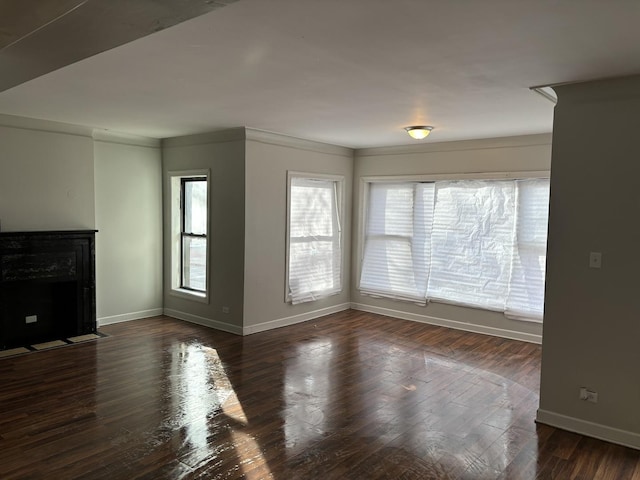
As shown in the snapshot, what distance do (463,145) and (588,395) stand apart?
361 centimetres

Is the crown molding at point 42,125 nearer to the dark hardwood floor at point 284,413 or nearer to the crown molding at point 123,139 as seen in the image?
the crown molding at point 123,139

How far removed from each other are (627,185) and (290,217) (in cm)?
394

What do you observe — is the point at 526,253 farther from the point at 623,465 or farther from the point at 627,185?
the point at 623,465

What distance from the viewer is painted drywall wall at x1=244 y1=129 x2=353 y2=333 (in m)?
5.75

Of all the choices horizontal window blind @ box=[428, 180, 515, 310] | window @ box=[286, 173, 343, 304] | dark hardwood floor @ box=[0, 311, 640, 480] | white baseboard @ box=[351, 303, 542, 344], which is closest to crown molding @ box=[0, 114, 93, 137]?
dark hardwood floor @ box=[0, 311, 640, 480]

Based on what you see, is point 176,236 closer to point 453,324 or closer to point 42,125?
point 42,125

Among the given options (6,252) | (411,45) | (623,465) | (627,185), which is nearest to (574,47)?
(411,45)

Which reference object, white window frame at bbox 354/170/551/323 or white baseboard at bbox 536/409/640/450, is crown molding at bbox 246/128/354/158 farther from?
white baseboard at bbox 536/409/640/450

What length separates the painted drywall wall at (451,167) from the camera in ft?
18.6

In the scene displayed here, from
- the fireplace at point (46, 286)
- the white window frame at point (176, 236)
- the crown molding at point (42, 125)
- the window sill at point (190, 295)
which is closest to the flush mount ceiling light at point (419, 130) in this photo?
the white window frame at point (176, 236)

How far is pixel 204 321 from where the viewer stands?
6254mm

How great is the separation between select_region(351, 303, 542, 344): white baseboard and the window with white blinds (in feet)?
0.75

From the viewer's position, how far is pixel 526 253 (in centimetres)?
568

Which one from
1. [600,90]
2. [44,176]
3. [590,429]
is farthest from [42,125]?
[590,429]
